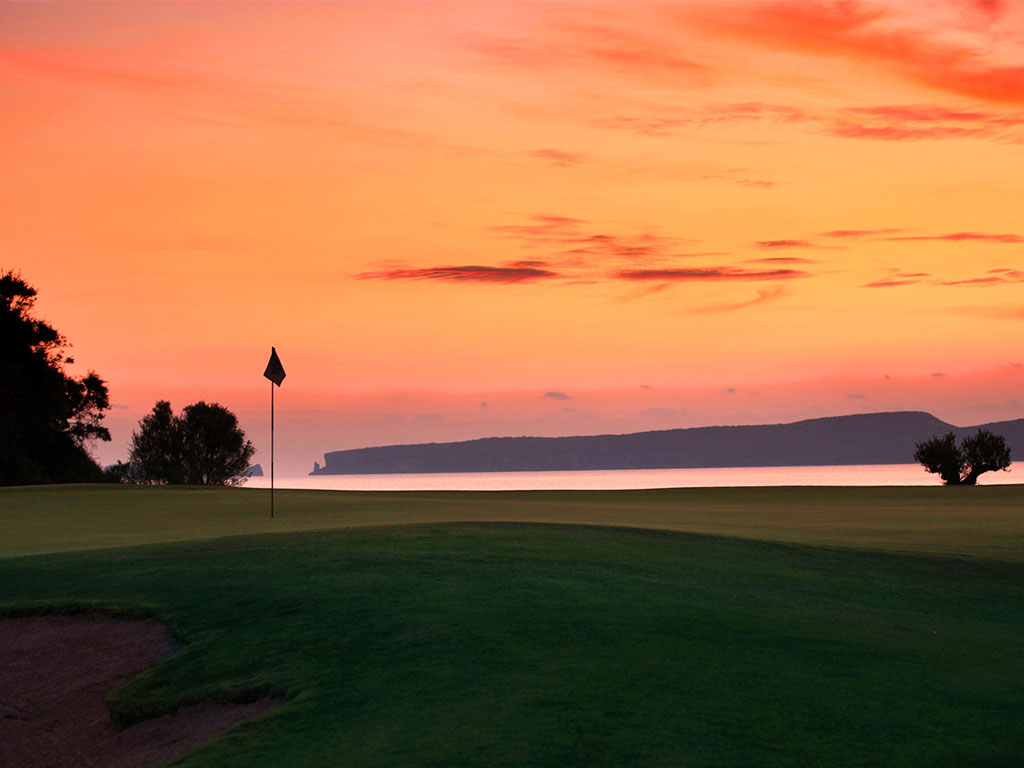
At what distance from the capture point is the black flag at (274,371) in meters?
28.5

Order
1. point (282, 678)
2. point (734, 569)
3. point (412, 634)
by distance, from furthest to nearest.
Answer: point (734, 569), point (412, 634), point (282, 678)

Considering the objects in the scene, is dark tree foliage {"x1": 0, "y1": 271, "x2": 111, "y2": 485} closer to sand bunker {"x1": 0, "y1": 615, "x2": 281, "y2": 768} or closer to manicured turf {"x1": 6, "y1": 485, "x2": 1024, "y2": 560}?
manicured turf {"x1": 6, "y1": 485, "x2": 1024, "y2": 560}

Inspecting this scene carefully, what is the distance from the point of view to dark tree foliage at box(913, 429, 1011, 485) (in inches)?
2771

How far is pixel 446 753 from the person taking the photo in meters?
7.71

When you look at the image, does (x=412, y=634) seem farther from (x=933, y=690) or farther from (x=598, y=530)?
(x=598, y=530)

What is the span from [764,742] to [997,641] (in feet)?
17.8

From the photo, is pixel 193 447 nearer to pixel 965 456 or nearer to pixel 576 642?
pixel 965 456

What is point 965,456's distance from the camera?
71375 millimetres

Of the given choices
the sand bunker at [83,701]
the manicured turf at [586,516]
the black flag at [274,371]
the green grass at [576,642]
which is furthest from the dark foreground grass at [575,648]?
the black flag at [274,371]

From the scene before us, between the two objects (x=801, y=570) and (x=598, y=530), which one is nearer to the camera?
(x=801, y=570)

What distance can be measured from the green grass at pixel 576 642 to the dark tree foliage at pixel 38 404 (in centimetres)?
4936

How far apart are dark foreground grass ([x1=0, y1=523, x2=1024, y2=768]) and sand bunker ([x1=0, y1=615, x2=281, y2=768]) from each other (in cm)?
39

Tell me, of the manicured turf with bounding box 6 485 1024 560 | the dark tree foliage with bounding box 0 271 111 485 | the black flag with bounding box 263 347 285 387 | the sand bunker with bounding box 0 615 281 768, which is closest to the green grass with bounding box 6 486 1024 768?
the sand bunker with bounding box 0 615 281 768

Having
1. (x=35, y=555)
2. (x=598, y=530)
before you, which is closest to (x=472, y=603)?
(x=598, y=530)
